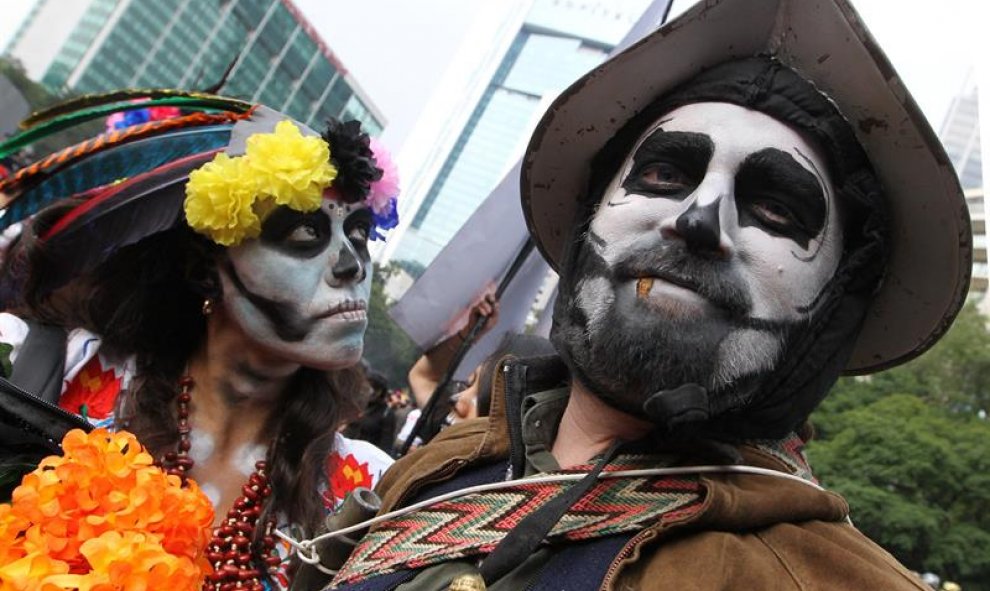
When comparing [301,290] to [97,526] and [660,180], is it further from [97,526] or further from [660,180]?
[660,180]

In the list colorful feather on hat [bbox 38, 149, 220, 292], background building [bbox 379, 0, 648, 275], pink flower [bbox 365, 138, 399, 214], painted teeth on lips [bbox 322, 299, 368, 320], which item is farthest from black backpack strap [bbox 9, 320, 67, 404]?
background building [bbox 379, 0, 648, 275]

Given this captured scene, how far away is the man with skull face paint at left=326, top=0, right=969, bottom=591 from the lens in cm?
132

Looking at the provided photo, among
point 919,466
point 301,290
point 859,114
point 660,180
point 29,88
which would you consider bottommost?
point 301,290

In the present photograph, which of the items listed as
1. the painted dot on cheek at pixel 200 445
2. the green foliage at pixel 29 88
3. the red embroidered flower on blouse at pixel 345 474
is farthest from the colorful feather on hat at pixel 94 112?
the green foliage at pixel 29 88

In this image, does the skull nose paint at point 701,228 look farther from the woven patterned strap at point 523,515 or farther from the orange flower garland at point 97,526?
the orange flower garland at point 97,526

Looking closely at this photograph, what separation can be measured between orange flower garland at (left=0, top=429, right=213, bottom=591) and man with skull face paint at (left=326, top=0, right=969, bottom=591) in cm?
35

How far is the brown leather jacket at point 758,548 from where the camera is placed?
4.02ft

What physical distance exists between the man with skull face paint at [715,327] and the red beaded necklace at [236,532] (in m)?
0.75

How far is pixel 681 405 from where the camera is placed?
132 cm

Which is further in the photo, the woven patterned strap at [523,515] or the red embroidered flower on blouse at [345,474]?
the red embroidered flower on blouse at [345,474]

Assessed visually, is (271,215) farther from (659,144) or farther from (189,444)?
(659,144)

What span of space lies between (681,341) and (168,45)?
53.5 meters

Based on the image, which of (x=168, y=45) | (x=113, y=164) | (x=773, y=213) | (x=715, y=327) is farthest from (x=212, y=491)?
(x=168, y=45)

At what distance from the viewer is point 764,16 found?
1.65 meters
